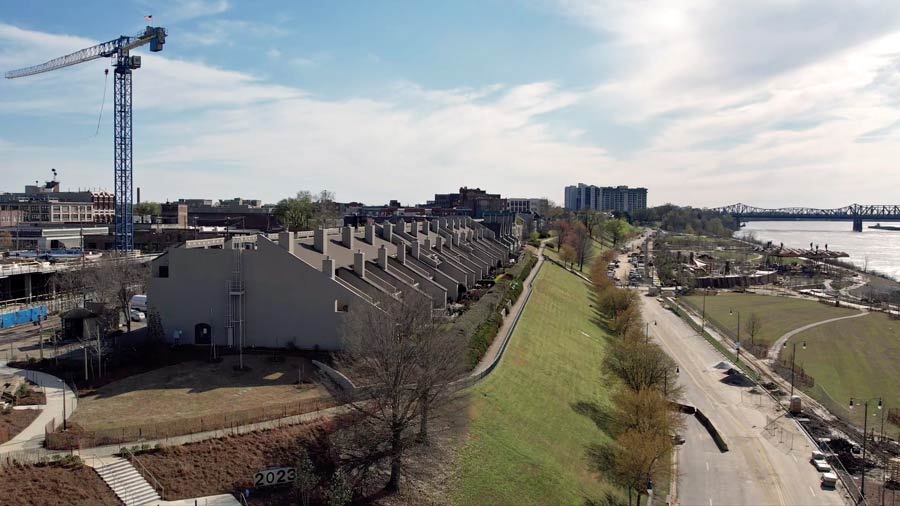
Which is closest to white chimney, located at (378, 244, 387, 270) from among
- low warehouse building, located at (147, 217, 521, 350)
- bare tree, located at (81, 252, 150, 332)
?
low warehouse building, located at (147, 217, 521, 350)

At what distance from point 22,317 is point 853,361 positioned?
73988mm

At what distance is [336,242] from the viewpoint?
161 ft

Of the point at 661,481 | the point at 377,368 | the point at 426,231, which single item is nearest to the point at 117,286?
the point at 377,368

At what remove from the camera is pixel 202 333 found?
39.1 metres

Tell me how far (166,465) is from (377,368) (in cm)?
850

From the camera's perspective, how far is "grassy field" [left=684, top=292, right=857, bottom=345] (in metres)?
76.1

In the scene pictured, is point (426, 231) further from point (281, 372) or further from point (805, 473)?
point (805, 473)

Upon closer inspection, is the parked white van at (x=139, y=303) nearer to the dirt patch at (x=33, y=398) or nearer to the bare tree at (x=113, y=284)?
the bare tree at (x=113, y=284)

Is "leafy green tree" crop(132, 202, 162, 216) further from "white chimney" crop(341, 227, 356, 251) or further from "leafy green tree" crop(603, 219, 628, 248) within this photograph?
"leafy green tree" crop(603, 219, 628, 248)

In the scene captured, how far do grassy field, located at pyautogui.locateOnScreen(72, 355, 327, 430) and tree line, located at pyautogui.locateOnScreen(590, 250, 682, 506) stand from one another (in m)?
15.4

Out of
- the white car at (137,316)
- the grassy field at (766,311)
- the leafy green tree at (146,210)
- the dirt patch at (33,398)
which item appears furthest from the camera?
the leafy green tree at (146,210)

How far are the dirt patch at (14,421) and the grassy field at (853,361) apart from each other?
49.8 meters

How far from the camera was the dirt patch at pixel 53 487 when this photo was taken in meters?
20.2

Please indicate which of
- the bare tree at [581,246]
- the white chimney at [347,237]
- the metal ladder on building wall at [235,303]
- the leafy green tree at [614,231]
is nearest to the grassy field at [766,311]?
the bare tree at [581,246]
